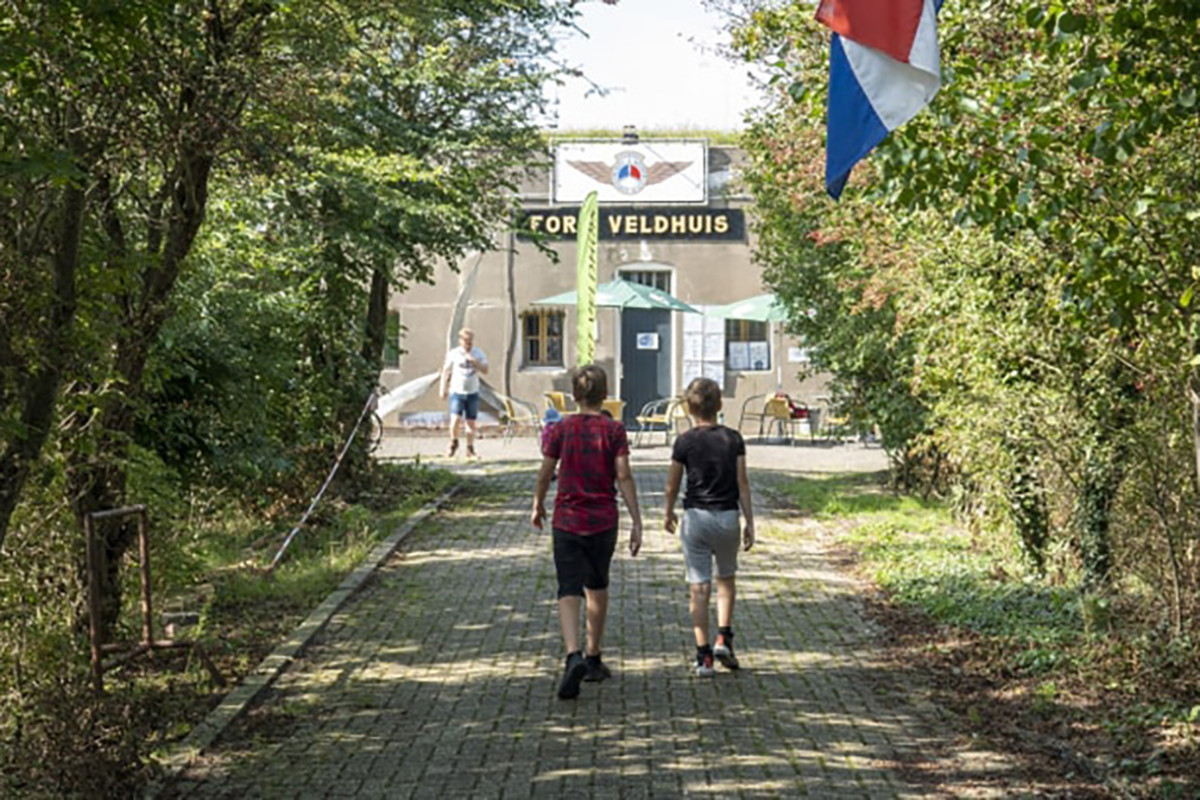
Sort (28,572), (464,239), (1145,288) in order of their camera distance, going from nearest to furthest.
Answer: (1145,288) < (28,572) < (464,239)

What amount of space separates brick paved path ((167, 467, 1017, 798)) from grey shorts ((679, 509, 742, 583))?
23.3 inches

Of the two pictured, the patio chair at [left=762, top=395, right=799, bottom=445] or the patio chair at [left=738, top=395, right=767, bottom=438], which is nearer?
the patio chair at [left=762, top=395, right=799, bottom=445]

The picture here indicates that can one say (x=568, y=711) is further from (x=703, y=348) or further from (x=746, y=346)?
(x=746, y=346)

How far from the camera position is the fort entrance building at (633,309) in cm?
3528

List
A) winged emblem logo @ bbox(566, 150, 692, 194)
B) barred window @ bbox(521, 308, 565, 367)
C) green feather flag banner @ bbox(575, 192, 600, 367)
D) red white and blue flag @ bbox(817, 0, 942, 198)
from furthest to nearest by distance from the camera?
barred window @ bbox(521, 308, 565, 367)
winged emblem logo @ bbox(566, 150, 692, 194)
green feather flag banner @ bbox(575, 192, 600, 367)
red white and blue flag @ bbox(817, 0, 942, 198)

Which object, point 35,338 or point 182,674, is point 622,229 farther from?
point 35,338

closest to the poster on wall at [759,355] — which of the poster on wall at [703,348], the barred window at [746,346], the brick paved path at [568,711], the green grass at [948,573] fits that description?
the barred window at [746,346]

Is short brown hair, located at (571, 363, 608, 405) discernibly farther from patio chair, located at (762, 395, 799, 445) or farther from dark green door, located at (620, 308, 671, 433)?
dark green door, located at (620, 308, 671, 433)

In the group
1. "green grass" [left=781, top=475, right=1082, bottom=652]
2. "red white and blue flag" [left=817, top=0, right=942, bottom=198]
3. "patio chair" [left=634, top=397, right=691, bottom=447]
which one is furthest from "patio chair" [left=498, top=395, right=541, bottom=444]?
"red white and blue flag" [left=817, top=0, right=942, bottom=198]

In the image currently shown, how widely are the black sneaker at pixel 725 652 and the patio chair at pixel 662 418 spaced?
19.3 metres

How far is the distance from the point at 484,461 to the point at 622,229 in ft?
35.2

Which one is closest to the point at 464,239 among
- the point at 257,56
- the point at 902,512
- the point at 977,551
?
the point at 902,512

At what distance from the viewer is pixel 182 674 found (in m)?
9.80

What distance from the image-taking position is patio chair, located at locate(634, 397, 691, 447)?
3047 centimetres
